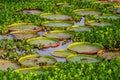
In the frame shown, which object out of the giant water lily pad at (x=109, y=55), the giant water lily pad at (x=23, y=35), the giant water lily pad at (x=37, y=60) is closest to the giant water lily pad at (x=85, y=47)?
the giant water lily pad at (x=109, y=55)

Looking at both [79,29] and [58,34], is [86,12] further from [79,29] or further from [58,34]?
[58,34]

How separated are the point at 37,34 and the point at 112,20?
234 cm

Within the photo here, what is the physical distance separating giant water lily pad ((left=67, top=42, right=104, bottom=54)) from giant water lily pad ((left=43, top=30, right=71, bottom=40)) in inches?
22.3

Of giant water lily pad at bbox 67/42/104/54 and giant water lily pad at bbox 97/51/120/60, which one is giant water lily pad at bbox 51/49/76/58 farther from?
giant water lily pad at bbox 97/51/120/60

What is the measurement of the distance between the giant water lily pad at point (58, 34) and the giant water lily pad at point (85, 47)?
57cm

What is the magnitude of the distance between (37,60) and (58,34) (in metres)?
1.76

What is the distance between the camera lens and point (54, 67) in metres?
6.47

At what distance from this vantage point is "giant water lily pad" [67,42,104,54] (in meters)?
7.54

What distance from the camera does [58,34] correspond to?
8578 millimetres

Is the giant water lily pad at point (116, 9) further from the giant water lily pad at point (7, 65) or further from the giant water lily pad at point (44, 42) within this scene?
the giant water lily pad at point (7, 65)

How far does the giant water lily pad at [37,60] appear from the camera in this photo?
6789 millimetres

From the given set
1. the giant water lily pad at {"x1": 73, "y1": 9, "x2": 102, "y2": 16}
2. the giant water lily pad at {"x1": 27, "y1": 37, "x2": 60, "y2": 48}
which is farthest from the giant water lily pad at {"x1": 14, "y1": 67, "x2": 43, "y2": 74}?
the giant water lily pad at {"x1": 73, "y1": 9, "x2": 102, "y2": 16}

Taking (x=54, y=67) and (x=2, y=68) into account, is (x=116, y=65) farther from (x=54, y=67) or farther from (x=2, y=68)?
(x=2, y=68)

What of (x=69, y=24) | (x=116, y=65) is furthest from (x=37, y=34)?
(x=116, y=65)
